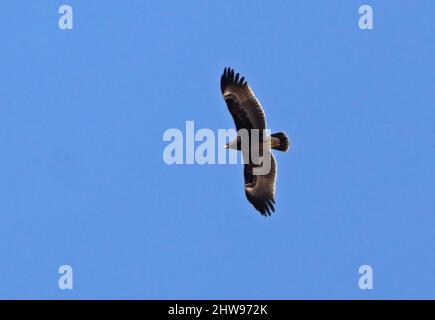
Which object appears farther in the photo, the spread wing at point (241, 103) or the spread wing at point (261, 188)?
the spread wing at point (261, 188)

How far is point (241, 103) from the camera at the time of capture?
70.3ft

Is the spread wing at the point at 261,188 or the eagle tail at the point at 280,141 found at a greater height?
the eagle tail at the point at 280,141

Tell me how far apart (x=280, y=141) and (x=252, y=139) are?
1.77ft

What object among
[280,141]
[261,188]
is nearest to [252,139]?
[280,141]

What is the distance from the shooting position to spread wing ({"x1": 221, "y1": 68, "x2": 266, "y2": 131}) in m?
21.2

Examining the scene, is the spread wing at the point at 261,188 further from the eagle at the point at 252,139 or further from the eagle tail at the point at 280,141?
the eagle tail at the point at 280,141

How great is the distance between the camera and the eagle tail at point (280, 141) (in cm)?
2119

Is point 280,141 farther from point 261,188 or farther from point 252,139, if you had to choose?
point 261,188

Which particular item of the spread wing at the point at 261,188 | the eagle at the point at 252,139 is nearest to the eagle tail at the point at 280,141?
the eagle at the point at 252,139

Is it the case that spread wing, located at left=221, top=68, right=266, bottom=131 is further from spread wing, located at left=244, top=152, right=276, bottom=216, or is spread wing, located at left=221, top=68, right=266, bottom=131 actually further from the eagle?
spread wing, located at left=244, top=152, right=276, bottom=216
